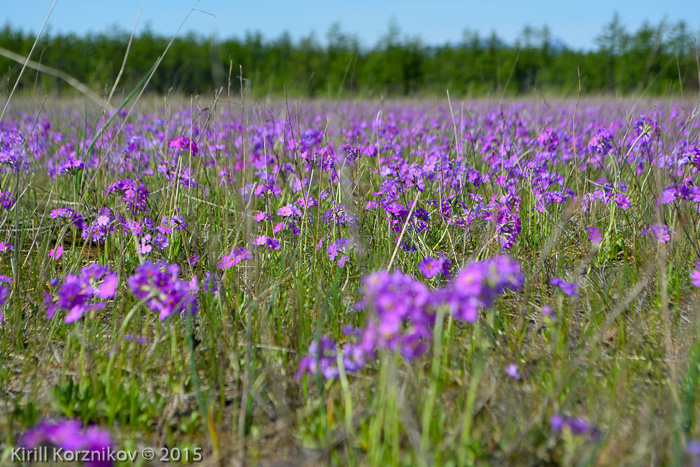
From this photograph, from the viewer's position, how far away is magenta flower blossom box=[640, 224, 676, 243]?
6.42ft

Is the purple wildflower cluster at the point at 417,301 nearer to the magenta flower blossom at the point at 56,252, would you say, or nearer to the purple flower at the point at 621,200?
the purple flower at the point at 621,200

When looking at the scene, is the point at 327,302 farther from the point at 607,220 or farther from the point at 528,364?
the point at 607,220

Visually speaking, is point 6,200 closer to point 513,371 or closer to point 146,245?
point 146,245

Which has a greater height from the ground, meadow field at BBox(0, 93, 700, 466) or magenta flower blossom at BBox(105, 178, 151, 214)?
magenta flower blossom at BBox(105, 178, 151, 214)

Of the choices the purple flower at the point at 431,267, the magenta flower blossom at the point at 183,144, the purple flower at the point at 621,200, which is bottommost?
the purple flower at the point at 431,267

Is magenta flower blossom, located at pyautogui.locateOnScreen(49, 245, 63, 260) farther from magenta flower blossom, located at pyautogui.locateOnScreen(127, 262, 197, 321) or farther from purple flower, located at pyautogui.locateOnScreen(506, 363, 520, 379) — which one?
purple flower, located at pyautogui.locateOnScreen(506, 363, 520, 379)

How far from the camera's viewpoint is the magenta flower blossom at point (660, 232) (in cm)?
196

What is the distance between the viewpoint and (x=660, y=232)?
1948mm

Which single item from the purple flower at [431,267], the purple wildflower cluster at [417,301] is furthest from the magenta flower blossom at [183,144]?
the purple wildflower cluster at [417,301]

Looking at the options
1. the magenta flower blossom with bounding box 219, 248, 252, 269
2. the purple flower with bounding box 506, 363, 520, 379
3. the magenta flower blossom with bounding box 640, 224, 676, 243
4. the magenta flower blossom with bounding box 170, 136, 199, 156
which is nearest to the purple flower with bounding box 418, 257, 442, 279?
the purple flower with bounding box 506, 363, 520, 379

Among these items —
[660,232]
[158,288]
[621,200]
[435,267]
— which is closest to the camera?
[158,288]

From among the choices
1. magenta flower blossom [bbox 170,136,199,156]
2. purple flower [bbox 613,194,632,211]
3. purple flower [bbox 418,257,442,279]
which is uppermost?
magenta flower blossom [bbox 170,136,199,156]

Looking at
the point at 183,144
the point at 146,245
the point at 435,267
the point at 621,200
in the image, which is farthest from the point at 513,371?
the point at 183,144

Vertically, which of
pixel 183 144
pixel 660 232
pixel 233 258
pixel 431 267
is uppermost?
pixel 183 144
